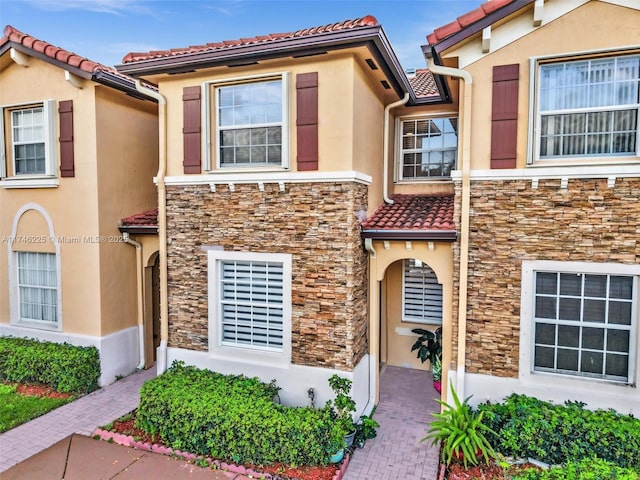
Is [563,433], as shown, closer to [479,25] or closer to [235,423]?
[235,423]

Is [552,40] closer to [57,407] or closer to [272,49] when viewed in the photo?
[272,49]

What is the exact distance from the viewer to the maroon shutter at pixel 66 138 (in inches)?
399

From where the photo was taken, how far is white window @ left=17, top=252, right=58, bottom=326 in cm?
1086

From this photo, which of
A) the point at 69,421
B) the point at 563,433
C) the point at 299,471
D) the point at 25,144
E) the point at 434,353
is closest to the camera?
the point at 563,433

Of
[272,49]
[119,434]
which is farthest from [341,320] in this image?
[272,49]

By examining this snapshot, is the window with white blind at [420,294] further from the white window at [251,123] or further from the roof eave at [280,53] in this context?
the white window at [251,123]

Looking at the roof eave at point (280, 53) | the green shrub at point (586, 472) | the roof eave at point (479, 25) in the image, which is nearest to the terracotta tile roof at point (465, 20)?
the roof eave at point (479, 25)

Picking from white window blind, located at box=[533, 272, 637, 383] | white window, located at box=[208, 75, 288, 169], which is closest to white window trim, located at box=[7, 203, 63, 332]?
white window, located at box=[208, 75, 288, 169]

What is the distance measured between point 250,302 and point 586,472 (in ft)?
21.3

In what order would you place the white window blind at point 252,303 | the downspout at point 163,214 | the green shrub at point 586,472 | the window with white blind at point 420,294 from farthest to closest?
the window with white blind at point 420,294 → the downspout at point 163,214 → the white window blind at point 252,303 → the green shrub at point 586,472

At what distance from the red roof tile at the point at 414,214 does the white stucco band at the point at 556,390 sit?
2.93 metres

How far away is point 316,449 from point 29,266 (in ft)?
30.6

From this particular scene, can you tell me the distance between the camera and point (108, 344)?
10477 millimetres

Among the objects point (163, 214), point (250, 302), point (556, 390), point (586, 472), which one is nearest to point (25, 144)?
point (163, 214)
